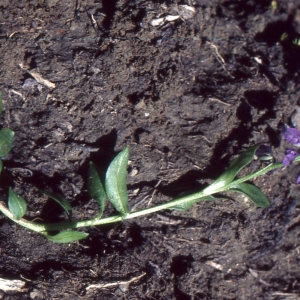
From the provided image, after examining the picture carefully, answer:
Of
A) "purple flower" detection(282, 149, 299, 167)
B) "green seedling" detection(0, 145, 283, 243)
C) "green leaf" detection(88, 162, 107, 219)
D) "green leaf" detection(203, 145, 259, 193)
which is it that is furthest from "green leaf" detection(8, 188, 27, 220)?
"purple flower" detection(282, 149, 299, 167)

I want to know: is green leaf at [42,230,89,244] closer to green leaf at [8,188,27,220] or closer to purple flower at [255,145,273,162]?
green leaf at [8,188,27,220]

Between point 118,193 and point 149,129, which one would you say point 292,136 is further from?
point 118,193

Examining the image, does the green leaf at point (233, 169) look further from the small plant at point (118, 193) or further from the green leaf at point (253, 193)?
the green leaf at point (253, 193)

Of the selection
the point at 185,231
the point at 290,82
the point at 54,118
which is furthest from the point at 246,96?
the point at 54,118

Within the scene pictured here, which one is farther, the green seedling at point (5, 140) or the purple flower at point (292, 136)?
the purple flower at point (292, 136)

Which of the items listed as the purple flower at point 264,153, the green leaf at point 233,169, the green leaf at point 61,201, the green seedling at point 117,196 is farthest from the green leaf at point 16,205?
the purple flower at point 264,153
